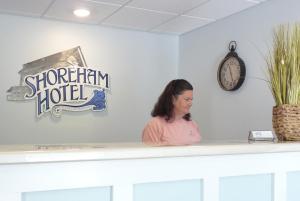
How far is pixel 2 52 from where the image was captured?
156 inches

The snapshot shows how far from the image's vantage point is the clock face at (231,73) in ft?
12.1

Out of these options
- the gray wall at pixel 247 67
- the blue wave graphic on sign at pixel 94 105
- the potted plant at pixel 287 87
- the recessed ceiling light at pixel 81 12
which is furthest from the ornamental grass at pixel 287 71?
the blue wave graphic on sign at pixel 94 105

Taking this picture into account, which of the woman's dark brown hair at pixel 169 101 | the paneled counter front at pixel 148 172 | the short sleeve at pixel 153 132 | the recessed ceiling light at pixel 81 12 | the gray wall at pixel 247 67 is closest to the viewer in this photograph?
the paneled counter front at pixel 148 172

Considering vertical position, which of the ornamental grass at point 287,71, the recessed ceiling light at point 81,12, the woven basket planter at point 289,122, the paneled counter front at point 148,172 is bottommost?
the paneled counter front at point 148,172

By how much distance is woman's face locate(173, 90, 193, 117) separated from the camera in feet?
8.57

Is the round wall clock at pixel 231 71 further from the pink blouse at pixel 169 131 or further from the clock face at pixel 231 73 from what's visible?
the pink blouse at pixel 169 131

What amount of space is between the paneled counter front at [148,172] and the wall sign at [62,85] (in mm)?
3084

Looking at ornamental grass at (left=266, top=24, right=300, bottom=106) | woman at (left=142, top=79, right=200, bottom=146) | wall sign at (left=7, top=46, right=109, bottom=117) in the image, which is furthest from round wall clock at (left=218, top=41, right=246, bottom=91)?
ornamental grass at (left=266, top=24, right=300, bottom=106)

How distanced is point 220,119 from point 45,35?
7.17 feet

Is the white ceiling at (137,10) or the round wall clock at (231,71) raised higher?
the white ceiling at (137,10)

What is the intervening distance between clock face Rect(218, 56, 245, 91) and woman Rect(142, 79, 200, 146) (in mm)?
1185

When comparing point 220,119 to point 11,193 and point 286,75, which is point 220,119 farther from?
point 11,193

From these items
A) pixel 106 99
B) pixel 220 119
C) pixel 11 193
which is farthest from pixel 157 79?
pixel 11 193

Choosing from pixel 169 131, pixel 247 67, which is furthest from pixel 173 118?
pixel 247 67
